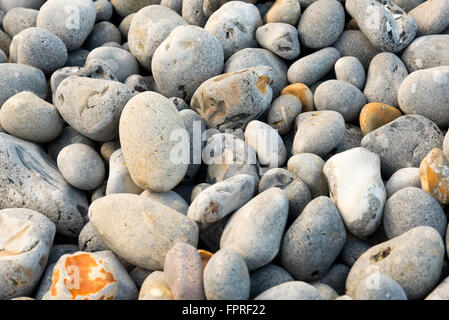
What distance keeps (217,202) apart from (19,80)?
1417 mm

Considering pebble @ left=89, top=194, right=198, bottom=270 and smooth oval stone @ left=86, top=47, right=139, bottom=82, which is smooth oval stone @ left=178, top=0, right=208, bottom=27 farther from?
pebble @ left=89, top=194, right=198, bottom=270

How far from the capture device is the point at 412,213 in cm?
199

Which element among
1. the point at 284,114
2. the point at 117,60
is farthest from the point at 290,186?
the point at 117,60

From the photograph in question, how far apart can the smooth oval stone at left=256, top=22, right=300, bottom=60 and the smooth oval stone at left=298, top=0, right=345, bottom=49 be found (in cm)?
7

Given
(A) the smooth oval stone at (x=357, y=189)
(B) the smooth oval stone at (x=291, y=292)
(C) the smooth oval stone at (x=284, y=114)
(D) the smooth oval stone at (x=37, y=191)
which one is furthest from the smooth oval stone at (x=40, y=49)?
(B) the smooth oval stone at (x=291, y=292)

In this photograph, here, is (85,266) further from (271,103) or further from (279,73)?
(279,73)

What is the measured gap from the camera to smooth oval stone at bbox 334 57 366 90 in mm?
2730

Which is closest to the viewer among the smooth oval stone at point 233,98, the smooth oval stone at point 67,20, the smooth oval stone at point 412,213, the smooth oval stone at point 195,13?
the smooth oval stone at point 412,213

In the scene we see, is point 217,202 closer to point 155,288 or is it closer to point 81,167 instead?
point 155,288

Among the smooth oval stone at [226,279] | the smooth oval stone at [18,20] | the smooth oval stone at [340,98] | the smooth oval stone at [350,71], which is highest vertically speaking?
the smooth oval stone at [18,20]

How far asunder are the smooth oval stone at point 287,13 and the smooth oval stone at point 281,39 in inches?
3.1

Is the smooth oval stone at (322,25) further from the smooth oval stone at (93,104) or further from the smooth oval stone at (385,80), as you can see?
the smooth oval stone at (93,104)

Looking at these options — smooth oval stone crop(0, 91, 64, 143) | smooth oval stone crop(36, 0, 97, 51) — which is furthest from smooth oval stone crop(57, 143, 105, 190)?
smooth oval stone crop(36, 0, 97, 51)

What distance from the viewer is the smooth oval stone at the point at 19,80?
105 inches
